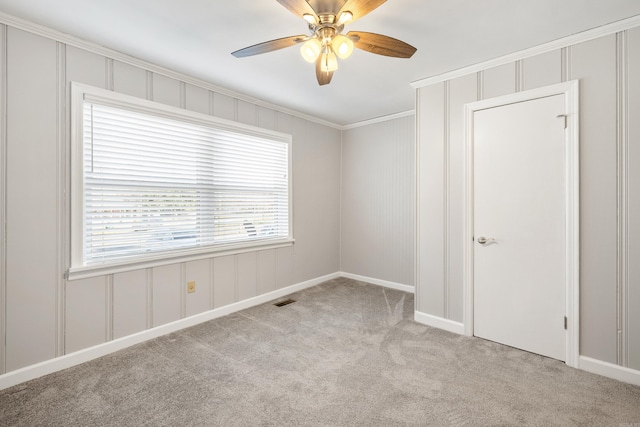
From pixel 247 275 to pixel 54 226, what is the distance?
1856 millimetres

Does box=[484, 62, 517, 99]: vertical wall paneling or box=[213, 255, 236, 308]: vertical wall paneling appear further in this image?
box=[213, 255, 236, 308]: vertical wall paneling

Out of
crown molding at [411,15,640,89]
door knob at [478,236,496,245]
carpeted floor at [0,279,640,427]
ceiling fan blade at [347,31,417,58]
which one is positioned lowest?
carpeted floor at [0,279,640,427]

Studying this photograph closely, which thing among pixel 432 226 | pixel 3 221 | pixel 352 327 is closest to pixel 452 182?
pixel 432 226

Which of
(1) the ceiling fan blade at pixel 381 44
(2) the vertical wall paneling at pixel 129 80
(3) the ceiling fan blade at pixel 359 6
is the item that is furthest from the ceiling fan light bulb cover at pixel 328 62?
(2) the vertical wall paneling at pixel 129 80

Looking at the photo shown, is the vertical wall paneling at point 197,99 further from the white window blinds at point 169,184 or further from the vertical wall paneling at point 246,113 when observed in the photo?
the vertical wall paneling at point 246,113

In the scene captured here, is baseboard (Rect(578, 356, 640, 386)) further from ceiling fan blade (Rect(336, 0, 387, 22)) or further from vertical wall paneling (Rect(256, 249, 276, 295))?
vertical wall paneling (Rect(256, 249, 276, 295))

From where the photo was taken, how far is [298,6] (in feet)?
5.17

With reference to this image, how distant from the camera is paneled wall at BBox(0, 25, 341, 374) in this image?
6.78 ft

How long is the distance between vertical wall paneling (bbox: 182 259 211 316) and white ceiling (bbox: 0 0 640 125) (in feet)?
6.24

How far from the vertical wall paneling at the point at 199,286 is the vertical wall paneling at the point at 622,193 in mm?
3500

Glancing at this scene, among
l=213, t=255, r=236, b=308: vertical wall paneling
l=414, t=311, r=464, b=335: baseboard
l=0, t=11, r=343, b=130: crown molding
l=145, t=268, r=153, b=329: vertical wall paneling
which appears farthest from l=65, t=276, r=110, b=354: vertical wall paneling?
l=414, t=311, r=464, b=335: baseboard

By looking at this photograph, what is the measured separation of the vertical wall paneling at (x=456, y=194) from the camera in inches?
112

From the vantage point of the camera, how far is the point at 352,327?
3029 millimetres

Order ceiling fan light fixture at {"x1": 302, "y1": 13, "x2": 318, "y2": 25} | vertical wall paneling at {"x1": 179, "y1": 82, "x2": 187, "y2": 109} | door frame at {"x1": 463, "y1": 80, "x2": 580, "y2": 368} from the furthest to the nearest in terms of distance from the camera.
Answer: vertical wall paneling at {"x1": 179, "y1": 82, "x2": 187, "y2": 109}
door frame at {"x1": 463, "y1": 80, "x2": 580, "y2": 368}
ceiling fan light fixture at {"x1": 302, "y1": 13, "x2": 318, "y2": 25}
